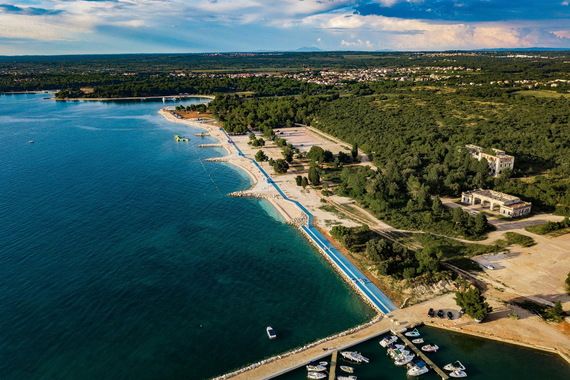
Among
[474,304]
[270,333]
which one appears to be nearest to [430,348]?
[474,304]

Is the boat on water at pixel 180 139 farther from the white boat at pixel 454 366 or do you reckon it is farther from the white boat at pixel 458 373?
the white boat at pixel 458 373

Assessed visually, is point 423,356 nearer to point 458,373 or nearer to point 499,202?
point 458,373

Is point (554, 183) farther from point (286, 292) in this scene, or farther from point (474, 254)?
point (286, 292)

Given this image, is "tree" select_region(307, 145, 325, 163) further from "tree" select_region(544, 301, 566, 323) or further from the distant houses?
"tree" select_region(544, 301, 566, 323)

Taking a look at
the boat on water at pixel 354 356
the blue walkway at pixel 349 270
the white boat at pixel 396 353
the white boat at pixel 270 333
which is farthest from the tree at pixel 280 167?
the white boat at pixel 396 353

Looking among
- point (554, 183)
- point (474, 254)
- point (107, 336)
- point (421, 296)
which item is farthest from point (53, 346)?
point (554, 183)

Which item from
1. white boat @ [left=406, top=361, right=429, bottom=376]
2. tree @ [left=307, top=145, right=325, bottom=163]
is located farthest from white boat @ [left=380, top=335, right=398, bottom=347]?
tree @ [left=307, top=145, right=325, bottom=163]
